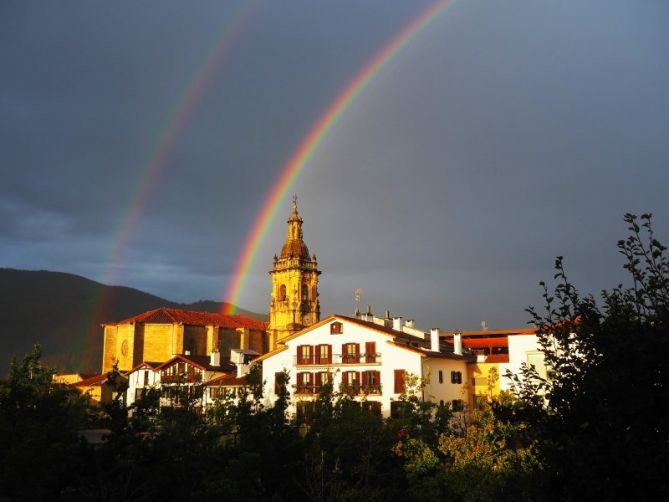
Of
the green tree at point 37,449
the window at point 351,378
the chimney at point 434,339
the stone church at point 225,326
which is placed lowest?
the green tree at point 37,449

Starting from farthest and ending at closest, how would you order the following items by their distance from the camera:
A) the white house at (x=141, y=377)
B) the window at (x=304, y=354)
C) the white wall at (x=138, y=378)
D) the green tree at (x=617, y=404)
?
1. the white wall at (x=138, y=378)
2. the white house at (x=141, y=377)
3. the window at (x=304, y=354)
4. the green tree at (x=617, y=404)

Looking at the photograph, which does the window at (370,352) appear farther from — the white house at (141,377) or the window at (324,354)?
the white house at (141,377)

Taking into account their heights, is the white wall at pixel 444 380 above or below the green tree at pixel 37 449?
above

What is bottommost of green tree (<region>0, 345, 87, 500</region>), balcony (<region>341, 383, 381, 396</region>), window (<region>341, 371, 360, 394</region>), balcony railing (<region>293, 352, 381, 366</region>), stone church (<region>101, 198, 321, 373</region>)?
green tree (<region>0, 345, 87, 500</region>)

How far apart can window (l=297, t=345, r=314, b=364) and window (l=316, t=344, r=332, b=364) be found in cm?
66

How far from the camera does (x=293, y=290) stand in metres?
122

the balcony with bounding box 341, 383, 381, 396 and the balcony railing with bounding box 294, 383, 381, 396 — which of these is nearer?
the balcony railing with bounding box 294, 383, 381, 396

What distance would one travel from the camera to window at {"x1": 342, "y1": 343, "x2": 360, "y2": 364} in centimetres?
5541

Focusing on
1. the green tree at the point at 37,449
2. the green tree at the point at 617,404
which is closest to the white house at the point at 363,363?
the green tree at the point at 37,449

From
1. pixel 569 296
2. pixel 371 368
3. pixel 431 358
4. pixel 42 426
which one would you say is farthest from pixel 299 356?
pixel 569 296

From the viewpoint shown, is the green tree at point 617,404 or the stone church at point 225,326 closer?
the green tree at point 617,404

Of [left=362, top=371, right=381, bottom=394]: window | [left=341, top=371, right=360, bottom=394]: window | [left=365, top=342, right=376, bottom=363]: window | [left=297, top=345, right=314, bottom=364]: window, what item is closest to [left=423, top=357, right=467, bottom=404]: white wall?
[left=362, top=371, right=381, bottom=394]: window

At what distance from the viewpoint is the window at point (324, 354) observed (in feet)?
186

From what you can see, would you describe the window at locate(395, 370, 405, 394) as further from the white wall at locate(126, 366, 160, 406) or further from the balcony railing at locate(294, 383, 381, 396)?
the white wall at locate(126, 366, 160, 406)
